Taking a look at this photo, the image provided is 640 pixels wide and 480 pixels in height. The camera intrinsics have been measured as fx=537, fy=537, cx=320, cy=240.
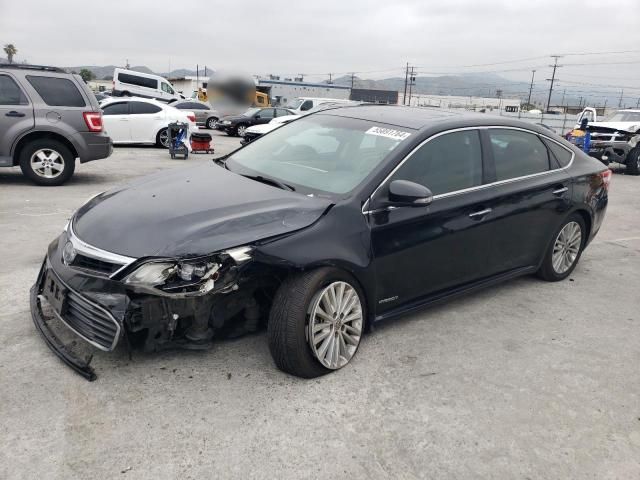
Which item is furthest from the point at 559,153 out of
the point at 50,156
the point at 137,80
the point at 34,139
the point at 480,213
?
the point at 137,80

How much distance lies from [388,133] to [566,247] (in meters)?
2.32

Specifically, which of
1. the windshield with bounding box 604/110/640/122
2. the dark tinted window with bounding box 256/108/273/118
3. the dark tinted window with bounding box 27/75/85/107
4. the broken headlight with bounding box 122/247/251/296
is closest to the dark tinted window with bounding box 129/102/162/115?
the dark tinted window with bounding box 27/75/85/107

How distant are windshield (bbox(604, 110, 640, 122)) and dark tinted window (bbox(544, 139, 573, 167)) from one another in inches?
480

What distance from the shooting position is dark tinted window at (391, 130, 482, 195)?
11.9 feet

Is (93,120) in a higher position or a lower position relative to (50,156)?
higher

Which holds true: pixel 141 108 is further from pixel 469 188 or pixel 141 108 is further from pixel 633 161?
pixel 633 161

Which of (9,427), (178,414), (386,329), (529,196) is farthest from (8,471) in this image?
(529,196)

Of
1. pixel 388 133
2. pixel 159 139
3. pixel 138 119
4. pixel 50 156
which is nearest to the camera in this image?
pixel 388 133

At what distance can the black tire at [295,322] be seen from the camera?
9.65 ft

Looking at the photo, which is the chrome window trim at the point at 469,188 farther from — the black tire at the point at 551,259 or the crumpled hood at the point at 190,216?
the black tire at the point at 551,259

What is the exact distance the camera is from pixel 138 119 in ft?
Result: 46.3

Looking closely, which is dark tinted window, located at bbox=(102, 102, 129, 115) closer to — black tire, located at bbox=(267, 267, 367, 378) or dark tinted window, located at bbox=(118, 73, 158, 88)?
black tire, located at bbox=(267, 267, 367, 378)

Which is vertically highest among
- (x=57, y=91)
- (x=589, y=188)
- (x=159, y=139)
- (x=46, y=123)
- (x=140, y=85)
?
(x=140, y=85)

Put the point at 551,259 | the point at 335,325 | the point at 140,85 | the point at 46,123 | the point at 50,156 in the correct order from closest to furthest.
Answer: the point at 335,325 < the point at 551,259 < the point at 46,123 < the point at 50,156 < the point at 140,85
